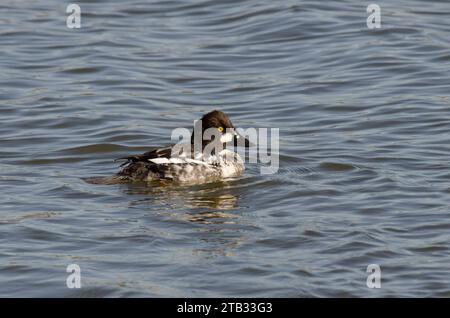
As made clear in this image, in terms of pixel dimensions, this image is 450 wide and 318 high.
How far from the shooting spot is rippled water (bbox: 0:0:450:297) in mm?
9719

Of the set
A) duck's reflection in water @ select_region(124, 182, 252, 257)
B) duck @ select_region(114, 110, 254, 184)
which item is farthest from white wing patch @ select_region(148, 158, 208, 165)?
duck's reflection in water @ select_region(124, 182, 252, 257)

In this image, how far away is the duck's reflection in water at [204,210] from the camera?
10.4 m

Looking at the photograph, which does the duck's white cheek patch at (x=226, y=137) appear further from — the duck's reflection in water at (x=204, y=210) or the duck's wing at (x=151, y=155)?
the duck's wing at (x=151, y=155)

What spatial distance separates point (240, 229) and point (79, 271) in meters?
1.86

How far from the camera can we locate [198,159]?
42.8 ft

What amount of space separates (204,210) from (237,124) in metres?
3.54

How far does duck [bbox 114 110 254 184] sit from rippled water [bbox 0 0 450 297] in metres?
0.20

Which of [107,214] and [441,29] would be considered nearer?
[107,214]

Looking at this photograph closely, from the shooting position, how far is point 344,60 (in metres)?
17.9

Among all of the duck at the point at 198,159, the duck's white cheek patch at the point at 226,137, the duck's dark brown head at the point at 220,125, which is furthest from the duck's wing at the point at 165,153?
the duck's white cheek patch at the point at 226,137

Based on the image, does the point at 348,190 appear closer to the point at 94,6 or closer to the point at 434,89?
the point at 434,89

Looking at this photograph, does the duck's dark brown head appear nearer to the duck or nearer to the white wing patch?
the duck

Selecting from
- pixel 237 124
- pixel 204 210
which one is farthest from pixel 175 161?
pixel 237 124

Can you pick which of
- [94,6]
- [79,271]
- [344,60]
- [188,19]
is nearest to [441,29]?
[344,60]
